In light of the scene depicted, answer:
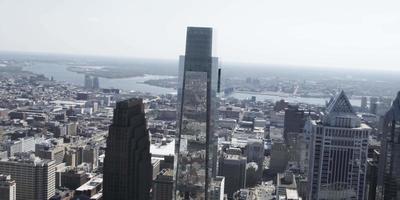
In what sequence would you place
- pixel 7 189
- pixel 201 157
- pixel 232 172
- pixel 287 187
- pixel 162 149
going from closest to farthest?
pixel 201 157 < pixel 7 189 < pixel 287 187 < pixel 232 172 < pixel 162 149

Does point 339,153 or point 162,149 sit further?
point 162,149

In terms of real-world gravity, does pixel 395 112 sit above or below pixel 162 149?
above

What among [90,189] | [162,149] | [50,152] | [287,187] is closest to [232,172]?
[287,187]

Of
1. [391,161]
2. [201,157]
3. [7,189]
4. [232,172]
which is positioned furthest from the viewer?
[232,172]

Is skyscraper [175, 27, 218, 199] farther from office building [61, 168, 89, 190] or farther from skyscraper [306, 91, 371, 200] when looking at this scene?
office building [61, 168, 89, 190]

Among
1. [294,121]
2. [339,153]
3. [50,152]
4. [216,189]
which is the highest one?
[339,153]

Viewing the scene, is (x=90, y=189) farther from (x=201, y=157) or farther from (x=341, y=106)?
(x=341, y=106)

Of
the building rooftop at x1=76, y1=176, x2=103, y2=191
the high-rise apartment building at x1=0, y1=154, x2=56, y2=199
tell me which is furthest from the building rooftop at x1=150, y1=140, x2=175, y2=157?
the high-rise apartment building at x1=0, y1=154, x2=56, y2=199
